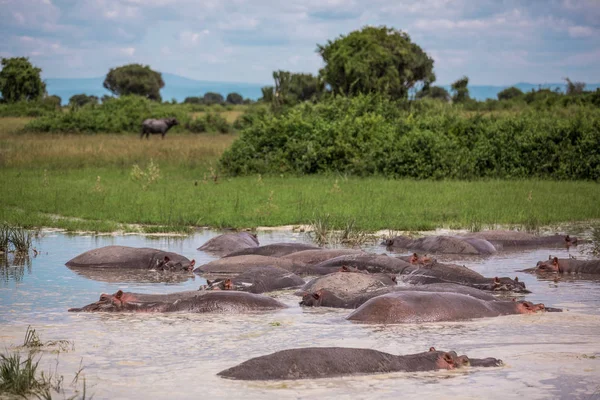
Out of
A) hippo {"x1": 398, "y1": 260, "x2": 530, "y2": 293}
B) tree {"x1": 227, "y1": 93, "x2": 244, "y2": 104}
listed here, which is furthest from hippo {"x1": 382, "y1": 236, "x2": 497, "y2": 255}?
tree {"x1": 227, "y1": 93, "x2": 244, "y2": 104}

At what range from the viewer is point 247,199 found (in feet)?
55.5

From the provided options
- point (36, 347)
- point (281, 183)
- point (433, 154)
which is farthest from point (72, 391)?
point (433, 154)

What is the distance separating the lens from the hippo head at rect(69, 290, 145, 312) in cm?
827

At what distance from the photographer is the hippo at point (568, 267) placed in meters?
10.6

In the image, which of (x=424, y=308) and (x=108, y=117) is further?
(x=108, y=117)

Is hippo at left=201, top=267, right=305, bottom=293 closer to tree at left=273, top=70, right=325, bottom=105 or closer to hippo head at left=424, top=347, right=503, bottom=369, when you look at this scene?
hippo head at left=424, top=347, right=503, bottom=369

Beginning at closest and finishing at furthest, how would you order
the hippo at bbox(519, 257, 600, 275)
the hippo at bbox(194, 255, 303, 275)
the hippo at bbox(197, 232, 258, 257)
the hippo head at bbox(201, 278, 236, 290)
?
the hippo head at bbox(201, 278, 236, 290) < the hippo at bbox(194, 255, 303, 275) < the hippo at bbox(519, 257, 600, 275) < the hippo at bbox(197, 232, 258, 257)

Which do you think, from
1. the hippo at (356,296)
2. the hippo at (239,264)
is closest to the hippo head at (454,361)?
the hippo at (356,296)

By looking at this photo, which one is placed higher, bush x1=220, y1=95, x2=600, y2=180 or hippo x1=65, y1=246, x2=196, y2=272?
bush x1=220, y1=95, x2=600, y2=180

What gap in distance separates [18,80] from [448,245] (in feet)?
131

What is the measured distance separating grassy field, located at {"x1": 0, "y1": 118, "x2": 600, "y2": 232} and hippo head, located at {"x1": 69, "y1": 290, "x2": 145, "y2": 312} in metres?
5.79

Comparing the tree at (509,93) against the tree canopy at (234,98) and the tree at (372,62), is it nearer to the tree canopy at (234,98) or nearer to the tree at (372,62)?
the tree at (372,62)

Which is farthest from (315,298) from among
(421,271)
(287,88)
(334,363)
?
(287,88)

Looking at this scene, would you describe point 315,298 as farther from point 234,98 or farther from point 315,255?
point 234,98
